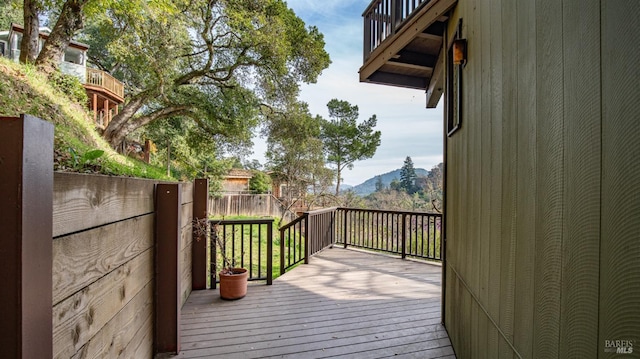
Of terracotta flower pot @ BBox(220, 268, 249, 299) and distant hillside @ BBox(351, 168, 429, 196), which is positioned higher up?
distant hillside @ BBox(351, 168, 429, 196)

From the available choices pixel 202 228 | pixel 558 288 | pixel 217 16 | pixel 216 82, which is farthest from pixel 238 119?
pixel 558 288

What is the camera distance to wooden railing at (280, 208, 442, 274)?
5.07 meters

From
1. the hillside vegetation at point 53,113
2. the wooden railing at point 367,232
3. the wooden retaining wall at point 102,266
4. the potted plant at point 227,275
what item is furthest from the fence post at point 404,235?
the wooden retaining wall at point 102,266

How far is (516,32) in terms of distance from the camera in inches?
49.6

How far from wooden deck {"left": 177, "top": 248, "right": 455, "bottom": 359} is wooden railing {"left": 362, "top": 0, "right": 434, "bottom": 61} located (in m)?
2.96

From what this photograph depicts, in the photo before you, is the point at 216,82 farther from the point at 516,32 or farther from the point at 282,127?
the point at 516,32

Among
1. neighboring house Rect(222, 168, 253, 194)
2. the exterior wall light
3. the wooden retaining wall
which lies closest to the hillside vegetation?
the wooden retaining wall

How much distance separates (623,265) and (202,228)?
359 cm

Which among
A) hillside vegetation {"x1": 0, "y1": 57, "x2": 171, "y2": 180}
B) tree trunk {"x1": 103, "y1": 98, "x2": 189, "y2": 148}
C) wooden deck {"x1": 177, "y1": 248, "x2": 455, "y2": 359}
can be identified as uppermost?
tree trunk {"x1": 103, "y1": 98, "x2": 189, "y2": 148}

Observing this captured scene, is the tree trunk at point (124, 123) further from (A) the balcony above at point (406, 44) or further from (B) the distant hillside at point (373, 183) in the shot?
(B) the distant hillside at point (373, 183)

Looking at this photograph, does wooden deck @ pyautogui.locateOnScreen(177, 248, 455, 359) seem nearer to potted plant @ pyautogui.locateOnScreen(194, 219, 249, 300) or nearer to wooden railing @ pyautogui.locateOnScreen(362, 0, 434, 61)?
potted plant @ pyautogui.locateOnScreen(194, 219, 249, 300)

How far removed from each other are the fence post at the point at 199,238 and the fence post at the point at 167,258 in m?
1.48

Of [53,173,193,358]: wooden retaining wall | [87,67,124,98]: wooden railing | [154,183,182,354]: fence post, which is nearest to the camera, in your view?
[53,173,193,358]: wooden retaining wall

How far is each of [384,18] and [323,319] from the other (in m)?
3.46
